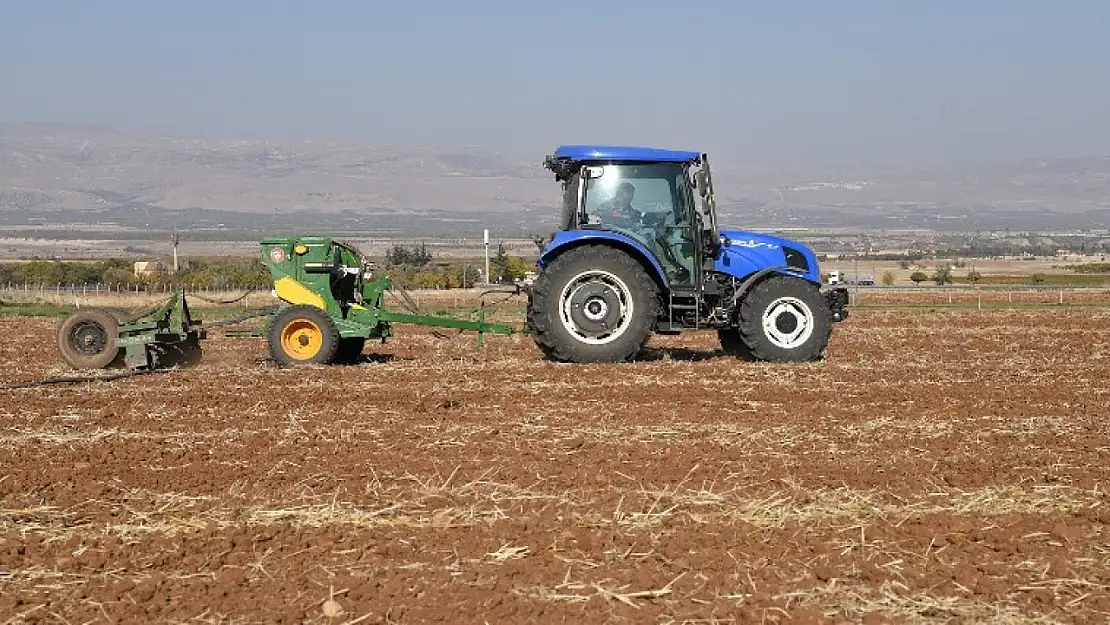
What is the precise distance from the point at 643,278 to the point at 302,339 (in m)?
3.71

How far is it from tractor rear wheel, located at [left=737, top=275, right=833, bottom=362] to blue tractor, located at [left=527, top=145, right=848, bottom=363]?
0.01m

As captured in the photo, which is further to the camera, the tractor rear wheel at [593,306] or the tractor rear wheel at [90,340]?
the tractor rear wheel at [90,340]

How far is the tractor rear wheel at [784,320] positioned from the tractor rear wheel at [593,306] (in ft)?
3.29

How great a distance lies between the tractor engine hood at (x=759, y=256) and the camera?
1457 centimetres

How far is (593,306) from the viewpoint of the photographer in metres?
14.2

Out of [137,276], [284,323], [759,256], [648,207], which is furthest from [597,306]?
[137,276]

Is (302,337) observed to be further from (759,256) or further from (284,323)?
(759,256)

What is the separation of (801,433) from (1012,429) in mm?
1512

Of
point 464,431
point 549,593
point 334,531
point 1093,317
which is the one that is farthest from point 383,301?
point 1093,317

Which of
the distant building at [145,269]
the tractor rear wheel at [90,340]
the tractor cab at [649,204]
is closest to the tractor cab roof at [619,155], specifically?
the tractor cab at [649,204]

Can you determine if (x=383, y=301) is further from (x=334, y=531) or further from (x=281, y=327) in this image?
(x=334, y=531)

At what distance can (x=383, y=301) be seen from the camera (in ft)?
51.9

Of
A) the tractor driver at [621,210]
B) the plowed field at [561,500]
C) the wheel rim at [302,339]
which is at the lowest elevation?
the plowed field at [561,500]

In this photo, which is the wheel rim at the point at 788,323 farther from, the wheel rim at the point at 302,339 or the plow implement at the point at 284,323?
the wheel rim at the point at 302,339
